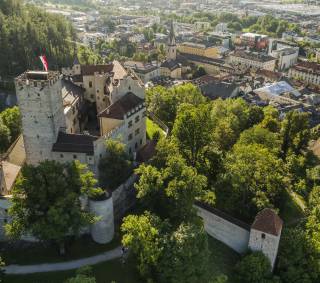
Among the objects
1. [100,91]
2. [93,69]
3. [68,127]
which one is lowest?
[68,127]

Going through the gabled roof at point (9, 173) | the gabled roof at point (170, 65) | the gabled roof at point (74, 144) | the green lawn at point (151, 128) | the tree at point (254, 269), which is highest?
the gabled roof at point (74, 144)

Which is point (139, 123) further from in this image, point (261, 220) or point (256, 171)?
point (261, 220)

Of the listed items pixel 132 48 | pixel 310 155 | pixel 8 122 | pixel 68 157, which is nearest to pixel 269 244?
pixel 68 157

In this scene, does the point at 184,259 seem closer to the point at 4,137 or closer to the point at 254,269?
the point at 254,269

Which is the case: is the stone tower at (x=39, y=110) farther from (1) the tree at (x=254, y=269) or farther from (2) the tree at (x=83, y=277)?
(1) the tree at (x=254, y=269)

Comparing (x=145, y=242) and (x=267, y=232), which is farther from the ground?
(x=145, y=242)

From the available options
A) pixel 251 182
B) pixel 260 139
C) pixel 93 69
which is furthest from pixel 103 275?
pixel 93 69

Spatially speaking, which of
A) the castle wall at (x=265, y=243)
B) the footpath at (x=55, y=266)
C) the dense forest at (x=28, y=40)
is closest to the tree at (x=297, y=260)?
the castle wall at (x=265, y=243)
